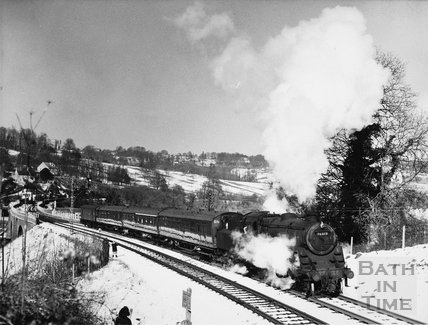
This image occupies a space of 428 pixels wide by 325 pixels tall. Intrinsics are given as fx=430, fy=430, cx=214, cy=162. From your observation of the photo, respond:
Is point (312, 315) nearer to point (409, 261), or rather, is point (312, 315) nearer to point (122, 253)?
point (409, 261)

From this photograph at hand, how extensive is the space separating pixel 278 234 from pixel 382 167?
13232 mm

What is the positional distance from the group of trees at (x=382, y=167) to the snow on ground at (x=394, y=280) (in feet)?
17.9

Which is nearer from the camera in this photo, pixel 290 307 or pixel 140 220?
pixel 290 307

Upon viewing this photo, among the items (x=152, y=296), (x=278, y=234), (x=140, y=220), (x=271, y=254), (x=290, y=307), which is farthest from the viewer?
(x=140, y=220)

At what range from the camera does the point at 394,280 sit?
1472 centimetres

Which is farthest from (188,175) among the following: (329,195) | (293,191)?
(293,191)

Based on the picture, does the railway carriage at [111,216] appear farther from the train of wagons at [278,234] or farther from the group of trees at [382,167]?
the group of trees at [382,167]

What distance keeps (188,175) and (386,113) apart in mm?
113633

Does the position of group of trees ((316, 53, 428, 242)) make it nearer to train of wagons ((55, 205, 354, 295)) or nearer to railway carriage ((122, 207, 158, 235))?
train of wagons ((55, 205, 354, 295))

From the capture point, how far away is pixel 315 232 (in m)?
13.6

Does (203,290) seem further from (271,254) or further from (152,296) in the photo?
(271,254)

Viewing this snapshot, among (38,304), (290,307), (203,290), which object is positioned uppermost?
(38,304)

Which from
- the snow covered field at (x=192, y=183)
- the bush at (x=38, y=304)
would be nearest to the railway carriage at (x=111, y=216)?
the bush at (x=38, y=304)

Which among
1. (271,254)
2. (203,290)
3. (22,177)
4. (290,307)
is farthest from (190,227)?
(22,177)
